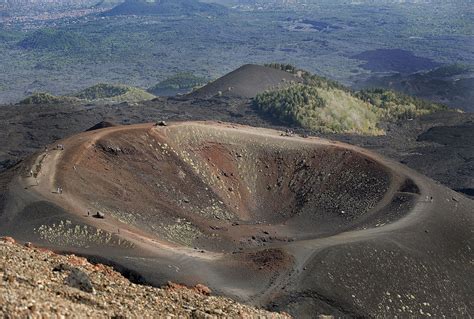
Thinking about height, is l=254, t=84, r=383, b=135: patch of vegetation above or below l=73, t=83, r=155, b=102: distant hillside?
above

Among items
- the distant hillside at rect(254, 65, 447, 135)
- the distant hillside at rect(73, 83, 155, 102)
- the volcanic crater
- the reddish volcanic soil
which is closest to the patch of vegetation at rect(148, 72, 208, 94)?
the distant hillside at rect(73, 83, 155, 102)

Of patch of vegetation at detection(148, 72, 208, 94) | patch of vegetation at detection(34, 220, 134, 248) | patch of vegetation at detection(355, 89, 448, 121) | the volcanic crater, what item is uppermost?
patch of vegetation at detection(34, 220, 134, 248)

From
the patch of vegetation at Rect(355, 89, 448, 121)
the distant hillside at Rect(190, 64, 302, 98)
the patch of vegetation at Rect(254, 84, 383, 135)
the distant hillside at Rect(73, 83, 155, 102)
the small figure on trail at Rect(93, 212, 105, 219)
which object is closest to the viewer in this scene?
the small figure on trail at Rect(93, 212, 105, 219)

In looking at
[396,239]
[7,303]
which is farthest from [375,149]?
[7,303]

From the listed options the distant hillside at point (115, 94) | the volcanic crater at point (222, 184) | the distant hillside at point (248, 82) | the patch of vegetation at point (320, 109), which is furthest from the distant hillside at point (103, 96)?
the volcanic crater at point (222, 184)

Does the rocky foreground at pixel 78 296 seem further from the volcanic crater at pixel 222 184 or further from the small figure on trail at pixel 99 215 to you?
the volcanic crater at pixel 222 184

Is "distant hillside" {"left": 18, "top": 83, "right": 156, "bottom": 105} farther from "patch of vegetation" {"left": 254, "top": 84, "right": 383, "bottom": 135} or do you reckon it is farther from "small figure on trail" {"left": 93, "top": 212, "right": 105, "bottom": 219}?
"small figure on trail" {"left": 93, "top": 212, "right": 105, "bottom": 219}

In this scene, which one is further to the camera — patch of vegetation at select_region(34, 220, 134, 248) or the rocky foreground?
patch of vegetation at select_region(34, 220, 134, 248)
